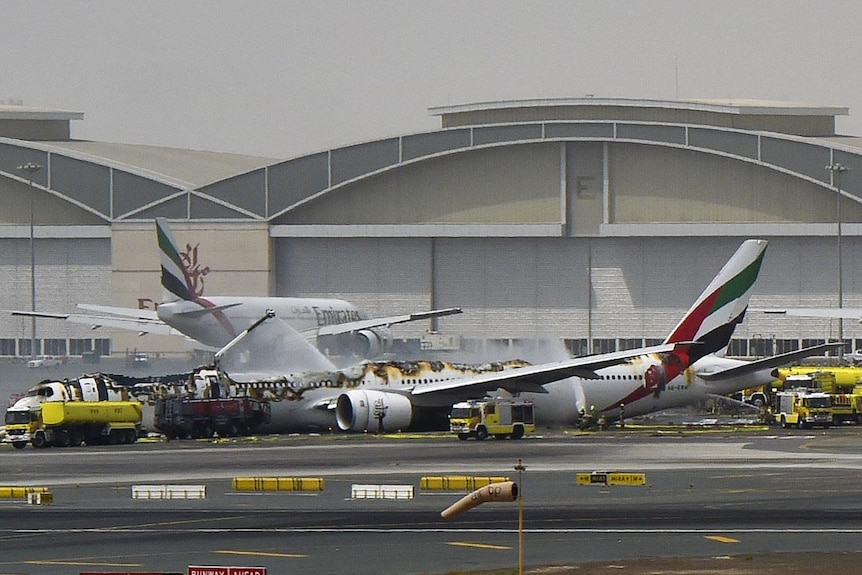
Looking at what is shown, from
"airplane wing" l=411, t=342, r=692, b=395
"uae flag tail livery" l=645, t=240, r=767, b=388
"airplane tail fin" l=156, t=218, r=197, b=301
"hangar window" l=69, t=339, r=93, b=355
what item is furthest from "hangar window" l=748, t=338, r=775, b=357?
"airplane wing" l=411, t=342, r=692, b=395

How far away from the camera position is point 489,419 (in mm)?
64312

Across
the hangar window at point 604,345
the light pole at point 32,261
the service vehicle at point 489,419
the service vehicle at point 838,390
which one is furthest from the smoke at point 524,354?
the light pole at point 32,261

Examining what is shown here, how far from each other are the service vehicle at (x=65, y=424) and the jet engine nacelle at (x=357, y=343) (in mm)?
33306

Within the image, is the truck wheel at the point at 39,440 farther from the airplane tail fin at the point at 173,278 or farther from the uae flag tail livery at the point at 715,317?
the airplane tail fin at the point at 173,278

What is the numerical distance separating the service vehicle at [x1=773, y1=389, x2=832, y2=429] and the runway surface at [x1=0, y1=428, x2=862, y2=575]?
1400 cm

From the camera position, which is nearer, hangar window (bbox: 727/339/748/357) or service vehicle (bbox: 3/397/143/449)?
service vehicle (bbox: 3/397/143/449)

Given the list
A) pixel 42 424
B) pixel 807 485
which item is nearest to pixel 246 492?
pixel 807 485

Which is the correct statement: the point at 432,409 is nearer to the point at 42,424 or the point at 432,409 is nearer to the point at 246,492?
the point at 42,424

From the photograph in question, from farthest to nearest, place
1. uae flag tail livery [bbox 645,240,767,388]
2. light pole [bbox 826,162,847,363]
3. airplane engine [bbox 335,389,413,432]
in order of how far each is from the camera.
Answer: light pole [bbox 826,162,847,363] → uae flag tail livery [bbox 645,240,767,388] → airplane engine [bbox 335,389,413,432]

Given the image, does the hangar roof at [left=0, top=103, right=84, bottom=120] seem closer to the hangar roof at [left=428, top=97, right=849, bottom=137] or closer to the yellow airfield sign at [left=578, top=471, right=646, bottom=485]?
the hangar roof at [left=428, top=97, right=849, bottom=137]

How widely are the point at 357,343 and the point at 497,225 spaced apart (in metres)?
21.9

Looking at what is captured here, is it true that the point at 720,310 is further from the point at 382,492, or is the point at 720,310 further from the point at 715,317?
the point at 382,492

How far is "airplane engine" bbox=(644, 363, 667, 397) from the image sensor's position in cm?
7169

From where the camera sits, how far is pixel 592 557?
27250 mm
